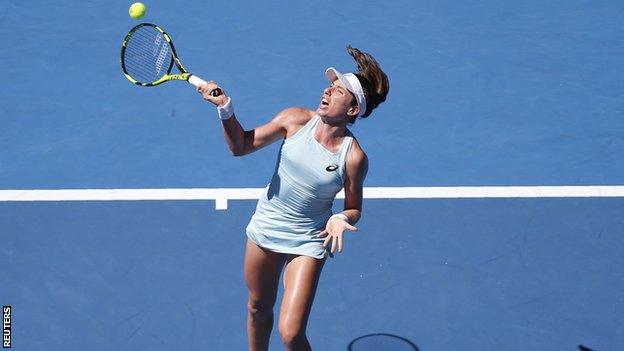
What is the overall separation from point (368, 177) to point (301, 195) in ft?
10.2

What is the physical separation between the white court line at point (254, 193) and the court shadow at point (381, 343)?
1778mm

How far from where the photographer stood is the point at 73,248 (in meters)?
7.49

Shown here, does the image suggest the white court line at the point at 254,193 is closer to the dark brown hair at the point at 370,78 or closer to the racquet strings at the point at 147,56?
the racquet strings at the point at 147,56

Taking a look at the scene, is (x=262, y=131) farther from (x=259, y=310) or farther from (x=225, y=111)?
(x=259, y=310)

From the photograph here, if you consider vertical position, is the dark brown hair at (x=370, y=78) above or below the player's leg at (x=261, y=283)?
above

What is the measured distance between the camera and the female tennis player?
5434 millimetres

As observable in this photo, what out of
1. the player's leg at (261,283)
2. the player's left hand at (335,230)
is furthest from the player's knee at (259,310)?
the player's left hand at (335,230)

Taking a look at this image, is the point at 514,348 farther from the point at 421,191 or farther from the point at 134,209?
the point at 134,209

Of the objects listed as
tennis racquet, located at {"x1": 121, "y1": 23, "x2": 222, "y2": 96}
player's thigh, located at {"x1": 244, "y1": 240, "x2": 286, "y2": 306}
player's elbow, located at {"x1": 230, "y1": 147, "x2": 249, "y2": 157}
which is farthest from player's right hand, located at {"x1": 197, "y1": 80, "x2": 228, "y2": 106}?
tennis racquet, located at {"x1": 121, "y1": 23, "x2": 222, "y2": 96}

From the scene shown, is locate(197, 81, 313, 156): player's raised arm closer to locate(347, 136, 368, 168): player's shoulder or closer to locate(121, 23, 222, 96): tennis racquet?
locate(347, 136, 368, 168): player's shoulder

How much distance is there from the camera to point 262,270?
569cm

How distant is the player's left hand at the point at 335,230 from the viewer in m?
5.22

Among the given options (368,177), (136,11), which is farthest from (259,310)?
(368,177)

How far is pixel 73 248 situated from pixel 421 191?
119 inches
